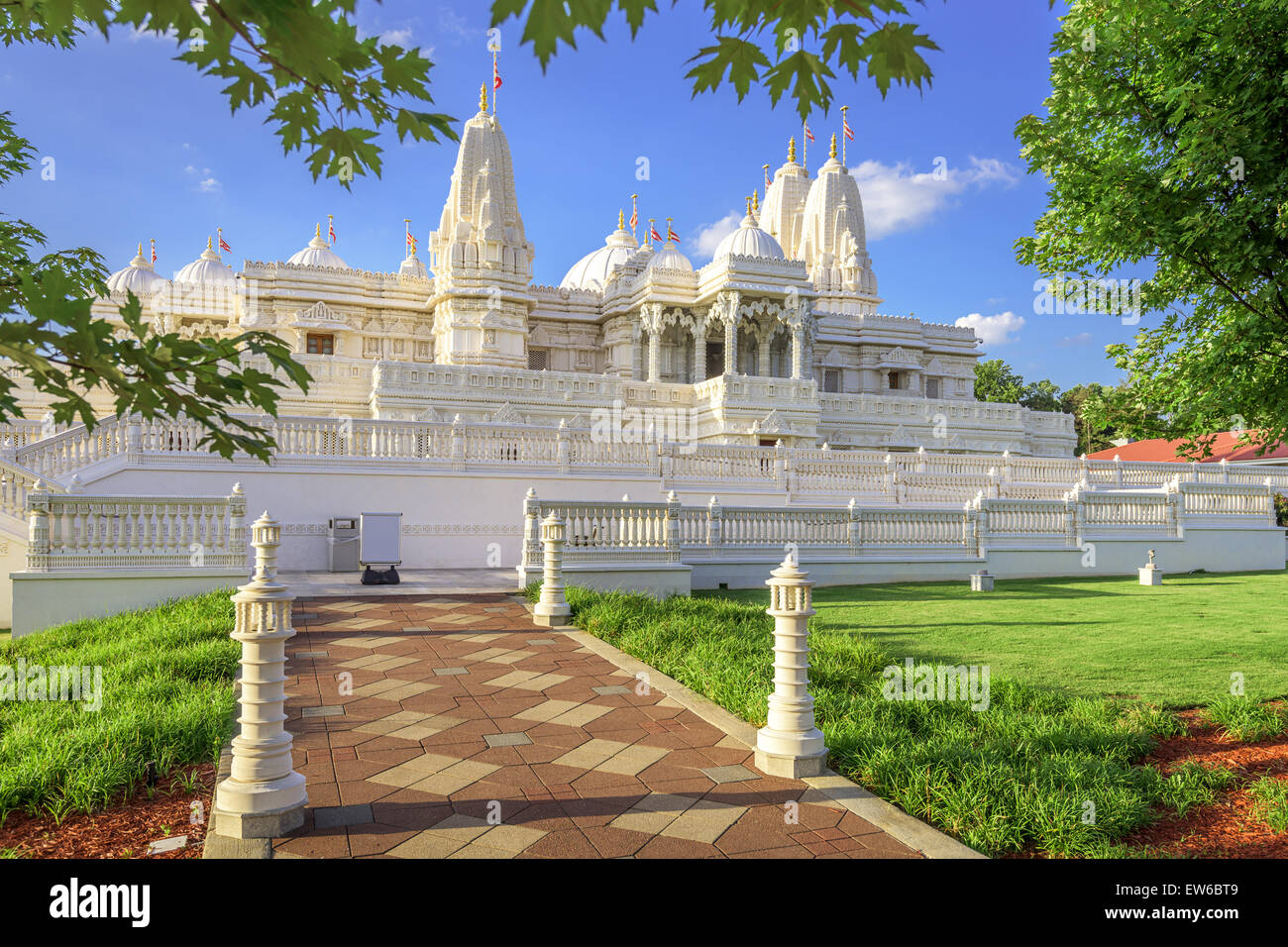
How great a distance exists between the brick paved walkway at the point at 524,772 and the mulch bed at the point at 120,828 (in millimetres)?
586

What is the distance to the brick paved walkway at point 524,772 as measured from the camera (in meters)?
3.90

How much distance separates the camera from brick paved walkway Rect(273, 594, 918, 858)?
3.90 meters

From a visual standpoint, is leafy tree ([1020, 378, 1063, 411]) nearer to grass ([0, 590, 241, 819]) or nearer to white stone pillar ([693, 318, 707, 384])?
white stone pillar ([693, 318, 707, 384])

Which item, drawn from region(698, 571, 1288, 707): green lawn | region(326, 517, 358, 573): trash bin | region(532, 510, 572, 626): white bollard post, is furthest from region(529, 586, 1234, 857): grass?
region(326, 517, 358, 573): trash bin

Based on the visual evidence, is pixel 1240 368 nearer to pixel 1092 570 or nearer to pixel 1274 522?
pixel 1092 570

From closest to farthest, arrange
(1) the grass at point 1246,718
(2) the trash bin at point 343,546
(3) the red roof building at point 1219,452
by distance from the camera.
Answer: (1) the grass at point 1246,718
(2) the trash bin at point 343,546
(3) the red roof building at point 1219,452

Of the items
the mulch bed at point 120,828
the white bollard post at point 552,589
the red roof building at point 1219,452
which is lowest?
the mulch bed at point 120,828

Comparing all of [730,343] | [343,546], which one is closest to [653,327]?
[730,343]

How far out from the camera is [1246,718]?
232 inches

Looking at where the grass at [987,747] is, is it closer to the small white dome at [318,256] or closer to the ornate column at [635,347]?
the ornate column at [635,347]

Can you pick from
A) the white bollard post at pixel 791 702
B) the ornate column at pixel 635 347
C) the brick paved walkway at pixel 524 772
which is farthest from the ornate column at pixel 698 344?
the white bollard post at pixel 791 702

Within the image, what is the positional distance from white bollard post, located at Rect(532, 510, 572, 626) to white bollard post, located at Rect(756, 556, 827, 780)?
4.84 metres

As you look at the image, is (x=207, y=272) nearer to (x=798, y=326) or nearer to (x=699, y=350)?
(x=699, y=350)

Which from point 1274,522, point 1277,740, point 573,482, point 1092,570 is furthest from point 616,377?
point 1277,740
